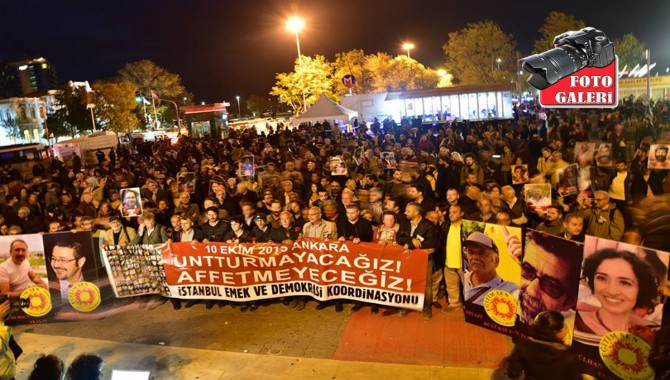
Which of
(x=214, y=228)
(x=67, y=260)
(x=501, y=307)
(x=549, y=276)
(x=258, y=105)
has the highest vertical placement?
(x=258, y=105)

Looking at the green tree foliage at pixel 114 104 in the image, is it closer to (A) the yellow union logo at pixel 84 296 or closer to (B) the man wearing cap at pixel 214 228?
(A) the yellow union logo at pixel 84 296

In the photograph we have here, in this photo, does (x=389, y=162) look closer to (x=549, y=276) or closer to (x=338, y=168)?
(x=338, y=168)

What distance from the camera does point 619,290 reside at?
16.3 ft

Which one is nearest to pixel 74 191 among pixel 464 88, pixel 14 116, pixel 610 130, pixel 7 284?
pixel 7 284

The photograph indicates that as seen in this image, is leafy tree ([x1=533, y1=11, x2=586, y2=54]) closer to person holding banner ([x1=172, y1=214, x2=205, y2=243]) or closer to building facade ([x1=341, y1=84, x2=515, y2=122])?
building facade ([x1=341, y1=84, x2=515, y2=122])

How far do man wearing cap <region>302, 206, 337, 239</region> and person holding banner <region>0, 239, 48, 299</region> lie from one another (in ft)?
13.0

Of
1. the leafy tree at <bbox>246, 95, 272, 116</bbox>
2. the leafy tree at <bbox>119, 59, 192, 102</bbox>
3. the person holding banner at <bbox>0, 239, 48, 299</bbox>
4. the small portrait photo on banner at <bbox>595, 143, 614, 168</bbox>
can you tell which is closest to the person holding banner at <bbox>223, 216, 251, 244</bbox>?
the person holding banner at <bbox>0, 239, 48, 299</bbox>

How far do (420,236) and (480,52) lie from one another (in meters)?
67.0

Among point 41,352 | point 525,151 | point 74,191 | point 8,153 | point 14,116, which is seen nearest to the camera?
point 41,352

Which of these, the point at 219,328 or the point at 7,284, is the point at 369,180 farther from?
the point at 7,284

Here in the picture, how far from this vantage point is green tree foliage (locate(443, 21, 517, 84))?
6800cm

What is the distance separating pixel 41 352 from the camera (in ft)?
24.7

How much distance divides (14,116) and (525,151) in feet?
Answer: 356

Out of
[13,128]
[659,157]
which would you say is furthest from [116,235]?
[13,128]
